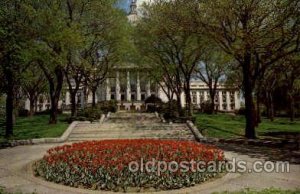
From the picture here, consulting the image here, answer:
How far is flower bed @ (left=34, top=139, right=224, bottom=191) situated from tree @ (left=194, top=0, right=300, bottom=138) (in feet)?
33.8

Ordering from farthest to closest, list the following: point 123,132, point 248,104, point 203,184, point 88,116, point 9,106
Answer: point 88,116 → point 123,132 → point 9,106 → point 248,104 → point 203,184

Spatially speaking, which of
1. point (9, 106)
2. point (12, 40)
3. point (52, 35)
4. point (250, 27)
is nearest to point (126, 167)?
point (250, 27)

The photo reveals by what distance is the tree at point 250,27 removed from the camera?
22.7 meters

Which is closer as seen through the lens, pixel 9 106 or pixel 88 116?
pixel 9 106

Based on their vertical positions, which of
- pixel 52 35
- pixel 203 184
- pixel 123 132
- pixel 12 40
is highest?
pixel 52 35

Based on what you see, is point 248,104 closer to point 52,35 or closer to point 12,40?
point 52,35

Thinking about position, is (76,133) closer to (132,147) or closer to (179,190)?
(132,147)

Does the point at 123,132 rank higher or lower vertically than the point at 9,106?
lower

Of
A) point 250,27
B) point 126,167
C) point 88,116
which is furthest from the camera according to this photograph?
point 88,116

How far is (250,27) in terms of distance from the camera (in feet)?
78.6

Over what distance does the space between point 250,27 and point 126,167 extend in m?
14.5

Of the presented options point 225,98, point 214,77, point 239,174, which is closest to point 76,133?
point 239,174

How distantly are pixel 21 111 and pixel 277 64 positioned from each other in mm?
40061

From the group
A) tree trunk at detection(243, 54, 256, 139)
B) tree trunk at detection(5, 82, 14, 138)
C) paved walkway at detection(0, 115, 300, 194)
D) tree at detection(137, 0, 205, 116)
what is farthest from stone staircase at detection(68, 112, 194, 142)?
paved walkway at detection(0, 115, 300, 194)
